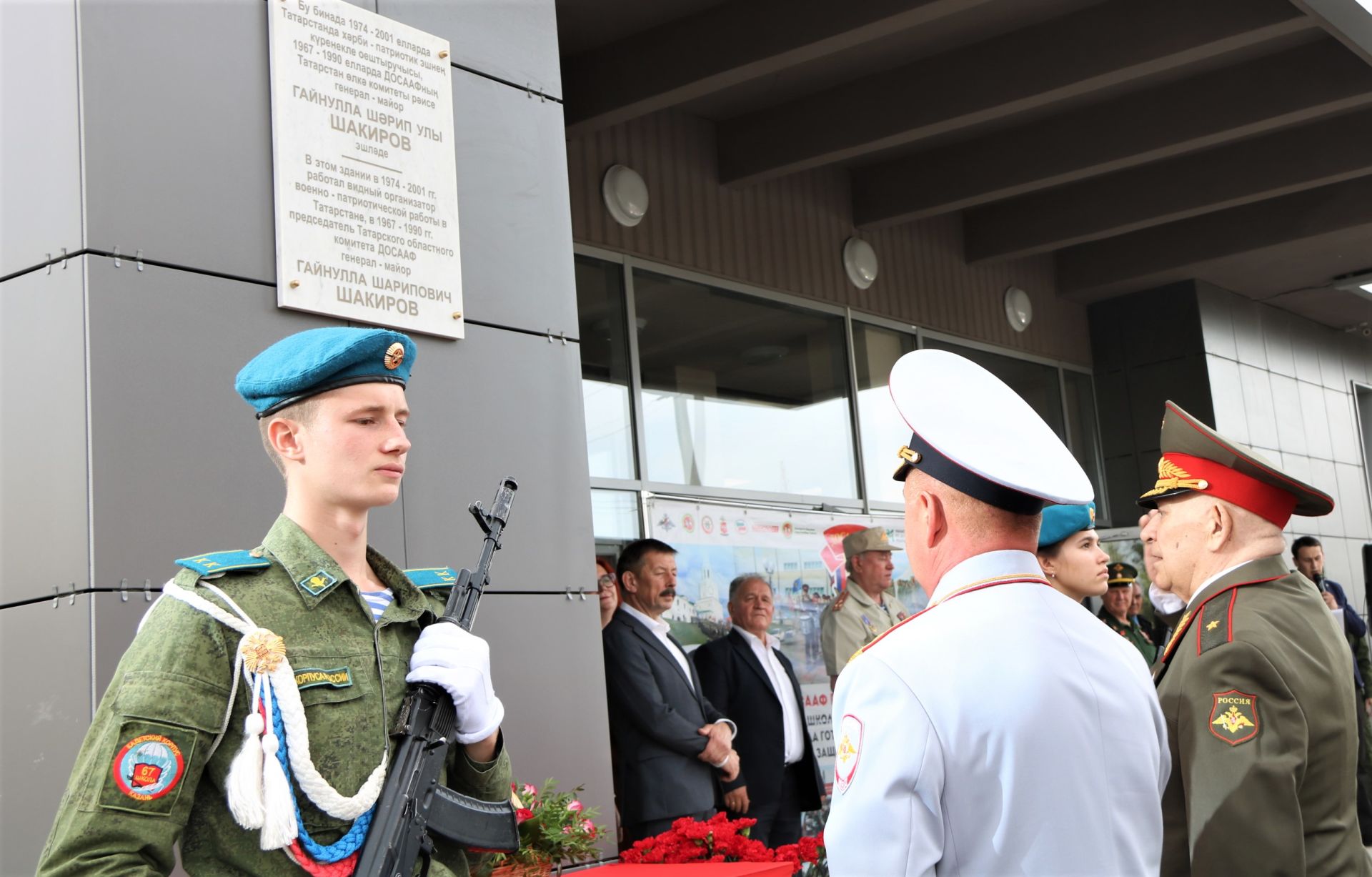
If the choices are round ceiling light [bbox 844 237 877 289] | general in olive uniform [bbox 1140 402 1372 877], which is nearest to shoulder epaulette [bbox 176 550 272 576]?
general in olive uniform [bbox 1140 402 1372 877]

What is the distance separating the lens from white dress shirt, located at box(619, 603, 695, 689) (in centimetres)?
597

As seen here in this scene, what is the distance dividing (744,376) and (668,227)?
122 centimetres

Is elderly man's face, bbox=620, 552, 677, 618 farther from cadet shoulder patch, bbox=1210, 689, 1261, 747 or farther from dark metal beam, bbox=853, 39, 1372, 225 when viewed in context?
dark metal beam, bbox=853, 39, 1372, 225

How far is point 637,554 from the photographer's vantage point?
626cm

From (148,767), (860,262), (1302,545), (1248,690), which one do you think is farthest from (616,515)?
(148,767)

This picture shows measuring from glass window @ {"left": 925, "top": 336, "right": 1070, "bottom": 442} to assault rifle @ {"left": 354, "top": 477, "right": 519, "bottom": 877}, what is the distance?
963 cm

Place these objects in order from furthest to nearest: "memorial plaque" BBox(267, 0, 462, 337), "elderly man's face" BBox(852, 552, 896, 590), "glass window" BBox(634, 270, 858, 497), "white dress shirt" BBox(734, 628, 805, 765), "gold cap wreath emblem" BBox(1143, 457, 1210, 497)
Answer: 1. "glass window" BBox(634, 270, 858, 497)
2. "elderly man's face" BBox(852, 552, 896, 590)
3. "white dress shirt" BBox(734, 628, 805, 765)
4. "memorial plaque" BBox(267, 0, 462, 337)
5. "gold cap wreath emblem" BBox(1143, 457, 1210, 497)

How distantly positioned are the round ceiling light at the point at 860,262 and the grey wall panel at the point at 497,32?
5812 mm

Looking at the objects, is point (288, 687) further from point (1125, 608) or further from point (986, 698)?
point (1125, 608)

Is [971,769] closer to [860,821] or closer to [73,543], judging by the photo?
[860,821]

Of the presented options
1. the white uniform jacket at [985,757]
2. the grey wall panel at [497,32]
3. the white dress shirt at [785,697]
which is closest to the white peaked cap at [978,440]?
the white uniform jacket at [985,757]

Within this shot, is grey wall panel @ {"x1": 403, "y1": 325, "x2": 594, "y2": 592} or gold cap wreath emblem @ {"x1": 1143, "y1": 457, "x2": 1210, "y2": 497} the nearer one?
gold cap wreath emblem @ {"x1": 1143, "y1": 457, "x2": 1210, "y2": 497}

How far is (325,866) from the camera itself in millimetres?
1917

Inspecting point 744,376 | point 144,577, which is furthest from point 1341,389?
point 144,577
